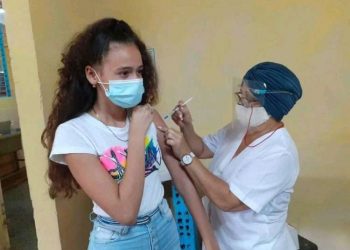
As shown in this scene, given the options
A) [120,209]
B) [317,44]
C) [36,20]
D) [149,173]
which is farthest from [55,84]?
[317,44]

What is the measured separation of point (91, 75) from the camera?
1.03 m

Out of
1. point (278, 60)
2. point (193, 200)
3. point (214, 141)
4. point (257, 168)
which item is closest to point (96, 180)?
point (193, 200)

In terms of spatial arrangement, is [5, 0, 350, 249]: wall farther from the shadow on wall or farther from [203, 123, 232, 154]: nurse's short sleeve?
[203, 123, 232, 154]: nurse's short sleeve

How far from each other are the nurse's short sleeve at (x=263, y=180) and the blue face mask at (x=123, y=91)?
1.67ft

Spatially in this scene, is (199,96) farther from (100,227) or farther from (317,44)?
(100,227)

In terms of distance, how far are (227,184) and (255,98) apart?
0.36 meters

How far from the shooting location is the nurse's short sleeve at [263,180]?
1.12 meters

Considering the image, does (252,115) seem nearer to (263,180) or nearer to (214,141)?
(263,180)

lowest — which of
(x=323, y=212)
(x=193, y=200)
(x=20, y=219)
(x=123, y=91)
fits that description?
(x=20, y=219)

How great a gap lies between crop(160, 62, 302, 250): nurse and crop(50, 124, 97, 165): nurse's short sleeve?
1.17ft

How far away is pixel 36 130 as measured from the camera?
50.6 inches

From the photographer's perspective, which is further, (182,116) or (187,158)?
(182,116)

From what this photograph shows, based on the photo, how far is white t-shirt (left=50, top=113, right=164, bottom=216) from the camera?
92 centimetres

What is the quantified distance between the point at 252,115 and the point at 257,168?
0.24m
